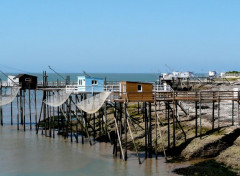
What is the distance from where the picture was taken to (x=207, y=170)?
92.7 feet

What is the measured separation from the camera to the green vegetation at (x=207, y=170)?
27852 millimetres

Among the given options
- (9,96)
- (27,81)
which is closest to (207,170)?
(9,96)

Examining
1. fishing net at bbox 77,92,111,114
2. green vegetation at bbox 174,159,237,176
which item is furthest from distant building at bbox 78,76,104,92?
green vegetation at bbox 174,159,237,176

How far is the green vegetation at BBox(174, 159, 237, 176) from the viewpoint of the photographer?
27.9 metres

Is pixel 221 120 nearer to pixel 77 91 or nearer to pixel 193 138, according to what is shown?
pixel 193 138

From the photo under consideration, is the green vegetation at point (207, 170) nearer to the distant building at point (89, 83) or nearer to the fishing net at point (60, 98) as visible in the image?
the distant building at point (89, 83)

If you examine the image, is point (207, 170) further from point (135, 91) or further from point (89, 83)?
point (89, 83)

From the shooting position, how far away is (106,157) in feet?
112

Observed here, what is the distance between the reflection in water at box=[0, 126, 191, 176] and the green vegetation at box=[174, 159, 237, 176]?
1245mm

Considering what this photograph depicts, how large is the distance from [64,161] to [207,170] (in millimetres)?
11069

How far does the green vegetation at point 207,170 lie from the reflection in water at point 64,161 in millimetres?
1245

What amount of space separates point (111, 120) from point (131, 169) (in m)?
16.9

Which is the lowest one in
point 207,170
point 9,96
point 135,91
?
point 207,170

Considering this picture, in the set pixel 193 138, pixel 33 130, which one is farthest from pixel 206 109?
pixel 33 130
